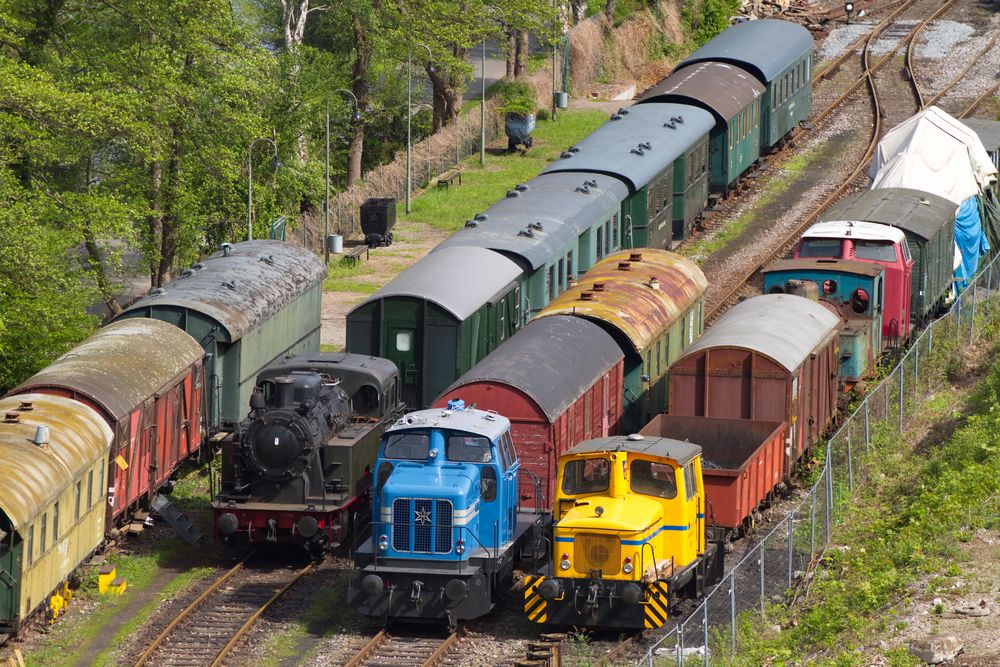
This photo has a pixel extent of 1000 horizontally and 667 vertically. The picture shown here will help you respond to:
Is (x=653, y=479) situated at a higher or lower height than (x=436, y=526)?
higher

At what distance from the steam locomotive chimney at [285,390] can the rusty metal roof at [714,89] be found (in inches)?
902

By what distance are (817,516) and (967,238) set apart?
17395mm

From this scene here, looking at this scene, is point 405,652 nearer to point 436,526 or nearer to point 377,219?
point 436,526

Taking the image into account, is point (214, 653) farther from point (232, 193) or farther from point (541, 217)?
point (232, 193)

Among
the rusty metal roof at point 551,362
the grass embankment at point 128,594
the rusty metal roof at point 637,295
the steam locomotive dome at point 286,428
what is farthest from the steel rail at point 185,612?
the rusty metal roof at point 637,295

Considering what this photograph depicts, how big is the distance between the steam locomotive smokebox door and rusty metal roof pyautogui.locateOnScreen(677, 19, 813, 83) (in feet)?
36.2

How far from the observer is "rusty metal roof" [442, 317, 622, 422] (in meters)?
24.6

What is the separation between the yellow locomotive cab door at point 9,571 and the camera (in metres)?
21.0

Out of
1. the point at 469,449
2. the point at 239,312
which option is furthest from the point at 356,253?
the point at 469,449

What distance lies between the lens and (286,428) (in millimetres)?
24219

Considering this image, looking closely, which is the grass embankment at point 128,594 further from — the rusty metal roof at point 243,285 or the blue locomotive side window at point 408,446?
the blue locomotive side window at point 408,446

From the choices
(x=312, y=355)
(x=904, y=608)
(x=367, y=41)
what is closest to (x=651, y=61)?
(x=367, y=41)

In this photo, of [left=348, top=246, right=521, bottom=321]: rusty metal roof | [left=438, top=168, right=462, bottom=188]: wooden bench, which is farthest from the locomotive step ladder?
[left=438, top=168, right=462, bottom=188]: wooden bench

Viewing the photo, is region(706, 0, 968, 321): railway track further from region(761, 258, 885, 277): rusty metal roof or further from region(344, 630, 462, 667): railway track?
region(344, 630, 462, 667): railway track
